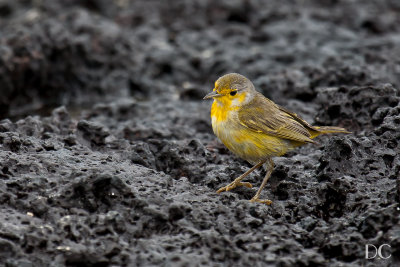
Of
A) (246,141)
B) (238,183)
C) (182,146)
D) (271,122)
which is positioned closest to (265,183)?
(238,183)

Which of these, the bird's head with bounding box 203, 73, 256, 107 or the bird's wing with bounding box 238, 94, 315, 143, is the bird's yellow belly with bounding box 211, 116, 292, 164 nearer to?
the bird's wing with bounding box 238, 94, 315, 143

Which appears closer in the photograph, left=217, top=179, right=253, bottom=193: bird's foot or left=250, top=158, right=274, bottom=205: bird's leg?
left=250, top=158, right=274, bottom=205: bird's leg

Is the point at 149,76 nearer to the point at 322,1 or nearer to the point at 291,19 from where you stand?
the point at 291,19

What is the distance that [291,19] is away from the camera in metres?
12.1

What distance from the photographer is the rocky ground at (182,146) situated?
4539mm

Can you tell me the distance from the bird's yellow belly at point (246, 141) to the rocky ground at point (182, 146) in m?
0.27

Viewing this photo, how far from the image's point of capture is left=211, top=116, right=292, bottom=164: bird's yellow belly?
5.85 m

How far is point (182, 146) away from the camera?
621cm

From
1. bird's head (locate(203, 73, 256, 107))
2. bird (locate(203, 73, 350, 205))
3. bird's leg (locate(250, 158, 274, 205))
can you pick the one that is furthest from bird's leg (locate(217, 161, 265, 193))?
bird's head (locate(203, 73, 256, 107))

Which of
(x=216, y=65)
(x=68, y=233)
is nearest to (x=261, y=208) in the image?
(x=68, y=233)

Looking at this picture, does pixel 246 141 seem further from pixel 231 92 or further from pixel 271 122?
pixel 231 92

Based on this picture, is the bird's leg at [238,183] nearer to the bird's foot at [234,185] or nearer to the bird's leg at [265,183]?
the bird's foot at [234,185]

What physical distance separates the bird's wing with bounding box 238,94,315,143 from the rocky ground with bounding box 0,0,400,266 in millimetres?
324

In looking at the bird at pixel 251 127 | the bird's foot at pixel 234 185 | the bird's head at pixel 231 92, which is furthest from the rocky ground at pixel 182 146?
the bird's head at pixel 231 92
